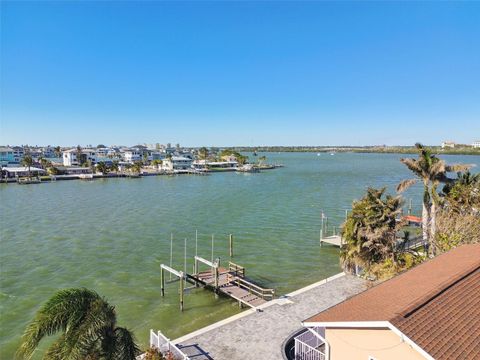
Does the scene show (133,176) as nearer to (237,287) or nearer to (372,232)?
(237,287)

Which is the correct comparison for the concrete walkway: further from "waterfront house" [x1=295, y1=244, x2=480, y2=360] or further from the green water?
"waterfront house" [x1=295, y1=244, x2=480, y2=360]

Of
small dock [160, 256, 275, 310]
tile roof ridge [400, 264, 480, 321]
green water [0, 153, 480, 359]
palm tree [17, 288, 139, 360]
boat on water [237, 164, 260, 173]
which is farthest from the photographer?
boat on water [237, 164, 260, 173]

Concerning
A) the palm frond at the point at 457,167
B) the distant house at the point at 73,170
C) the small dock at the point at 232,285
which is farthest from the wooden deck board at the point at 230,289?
the distant house at the point at 73,170

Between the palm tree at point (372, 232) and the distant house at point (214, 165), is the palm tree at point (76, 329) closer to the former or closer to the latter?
the palm tree at point (372, 232)

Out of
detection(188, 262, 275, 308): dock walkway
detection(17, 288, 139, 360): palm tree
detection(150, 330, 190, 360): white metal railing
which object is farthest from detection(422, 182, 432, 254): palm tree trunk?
detection(17, 288, 139, 360): palm tree

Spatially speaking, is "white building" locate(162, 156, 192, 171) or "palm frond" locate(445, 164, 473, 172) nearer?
"palm frond" locate(445, 164, 473, 172)

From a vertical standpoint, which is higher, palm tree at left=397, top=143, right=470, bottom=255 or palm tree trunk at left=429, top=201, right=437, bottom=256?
palm tree at left=397, top=143, right=470, bottom=255
